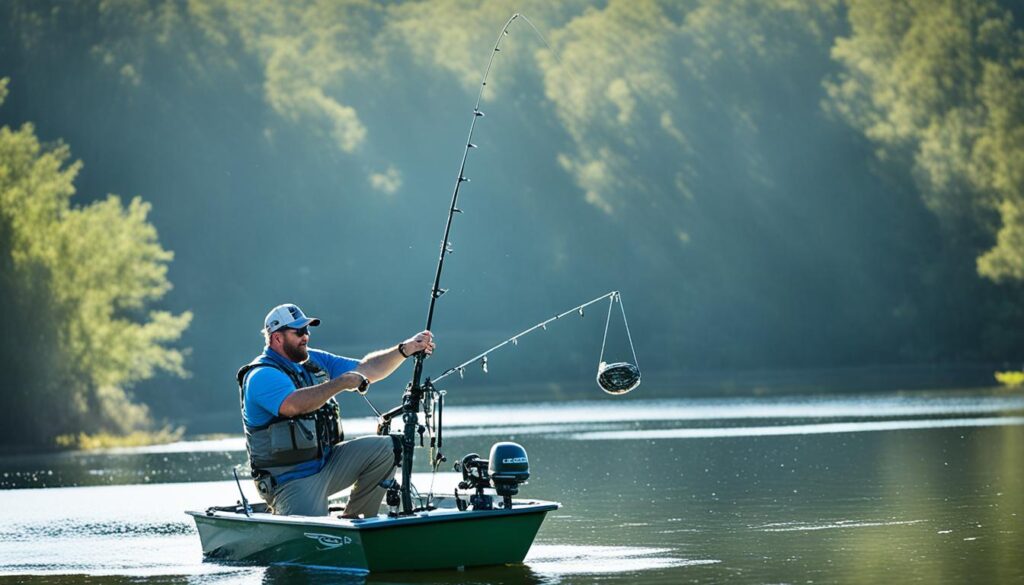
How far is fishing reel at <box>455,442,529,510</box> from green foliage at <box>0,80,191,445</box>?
2095 centimetres

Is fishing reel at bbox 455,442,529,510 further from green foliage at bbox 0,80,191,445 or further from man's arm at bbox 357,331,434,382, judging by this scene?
A: green foliage at bbox 0,80,191,445

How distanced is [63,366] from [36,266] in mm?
1705

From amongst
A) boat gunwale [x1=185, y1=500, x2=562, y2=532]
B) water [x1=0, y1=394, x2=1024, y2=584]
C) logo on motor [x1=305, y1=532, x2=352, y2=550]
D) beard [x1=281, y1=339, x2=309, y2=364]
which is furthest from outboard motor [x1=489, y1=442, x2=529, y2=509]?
beard [x1=281, y1=339, x2=309, y2=364]

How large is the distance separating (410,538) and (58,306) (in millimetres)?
22569

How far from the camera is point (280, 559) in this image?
1336 cm

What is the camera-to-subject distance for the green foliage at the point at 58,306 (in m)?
33.1

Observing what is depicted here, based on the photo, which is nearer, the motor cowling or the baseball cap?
the motor cowling

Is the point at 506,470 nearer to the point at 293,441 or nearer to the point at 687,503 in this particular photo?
the point at 293,441

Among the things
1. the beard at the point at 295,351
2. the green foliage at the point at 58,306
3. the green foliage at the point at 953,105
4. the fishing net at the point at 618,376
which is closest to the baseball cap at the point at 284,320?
the beard at the point at 295,351

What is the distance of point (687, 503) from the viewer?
56.9 ft

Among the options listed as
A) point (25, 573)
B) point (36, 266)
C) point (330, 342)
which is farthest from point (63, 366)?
point (330, 342)

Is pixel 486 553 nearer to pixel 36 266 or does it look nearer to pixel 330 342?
pixel 36 266

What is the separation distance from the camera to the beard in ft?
43.5

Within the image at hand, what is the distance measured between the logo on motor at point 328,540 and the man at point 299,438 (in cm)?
49
